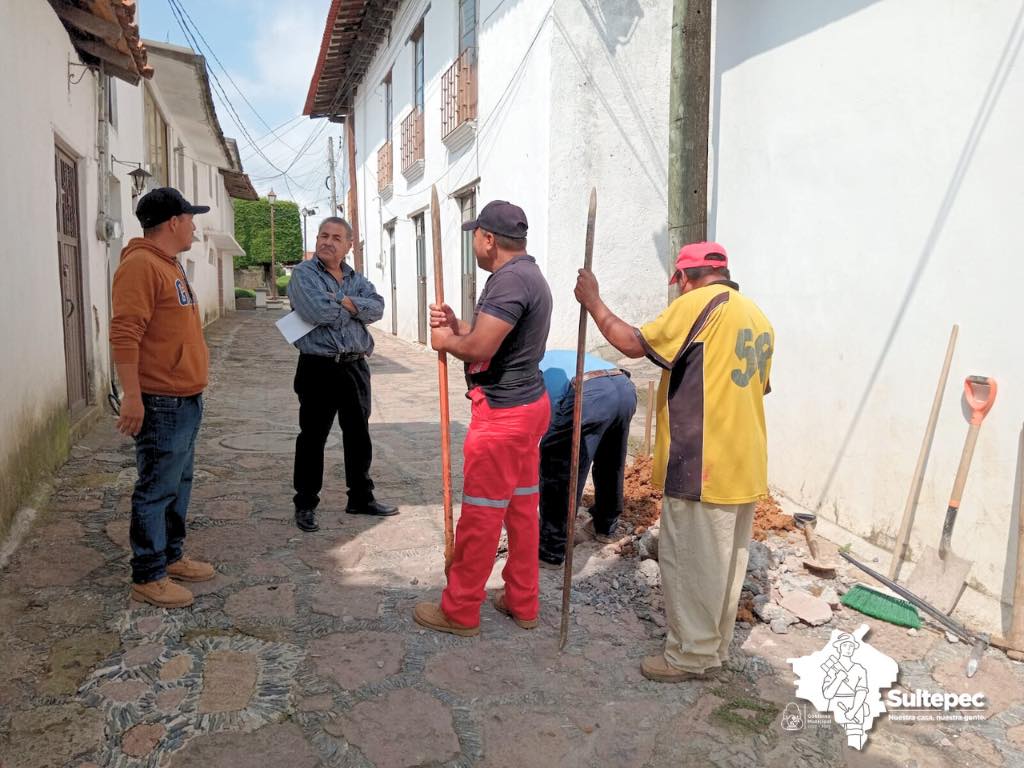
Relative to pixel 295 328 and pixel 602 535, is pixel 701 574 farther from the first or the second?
pixel 295 328

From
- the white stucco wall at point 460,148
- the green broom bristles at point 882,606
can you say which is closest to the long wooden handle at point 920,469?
the green broom bristles at point 882,606

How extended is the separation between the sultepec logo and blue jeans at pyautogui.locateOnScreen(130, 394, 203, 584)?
2.66m

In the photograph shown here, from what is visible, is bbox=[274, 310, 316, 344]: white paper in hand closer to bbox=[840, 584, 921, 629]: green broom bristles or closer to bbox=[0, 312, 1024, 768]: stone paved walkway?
bbox=[0, 312, 1024, 768]: stone paved walkway

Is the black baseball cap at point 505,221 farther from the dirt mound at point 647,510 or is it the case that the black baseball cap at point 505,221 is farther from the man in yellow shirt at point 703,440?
the dirt mound at point 647,510

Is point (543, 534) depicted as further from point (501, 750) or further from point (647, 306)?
point (647, 306)

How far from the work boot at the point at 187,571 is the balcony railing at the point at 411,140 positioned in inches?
428

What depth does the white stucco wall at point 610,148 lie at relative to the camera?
779 cm

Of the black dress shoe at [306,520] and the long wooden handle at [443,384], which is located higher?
the long wooden handle at [443,384]

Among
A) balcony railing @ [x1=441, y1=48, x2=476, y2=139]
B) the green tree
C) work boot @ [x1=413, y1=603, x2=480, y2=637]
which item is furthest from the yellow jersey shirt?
the green tree

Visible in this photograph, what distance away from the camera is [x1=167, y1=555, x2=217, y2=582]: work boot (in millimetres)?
3449

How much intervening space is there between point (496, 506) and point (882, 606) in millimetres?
1894

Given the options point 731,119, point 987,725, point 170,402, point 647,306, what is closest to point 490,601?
point 170,402

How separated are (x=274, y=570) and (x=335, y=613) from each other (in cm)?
58

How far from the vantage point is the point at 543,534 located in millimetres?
3832
